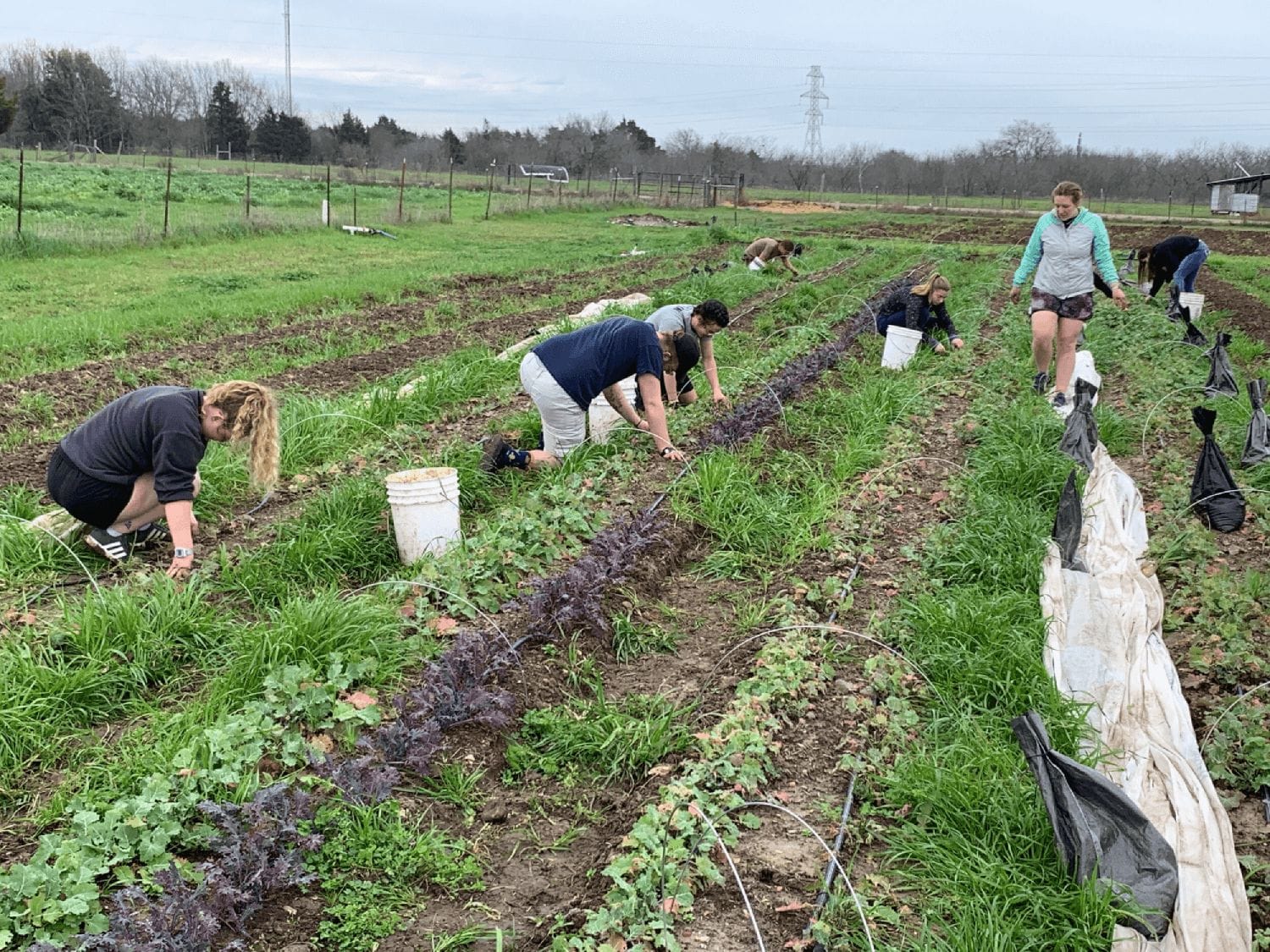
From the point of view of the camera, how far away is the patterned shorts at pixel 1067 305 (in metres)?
7.58

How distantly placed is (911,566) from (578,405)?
228 cm

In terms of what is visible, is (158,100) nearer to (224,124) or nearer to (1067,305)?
(224,124)

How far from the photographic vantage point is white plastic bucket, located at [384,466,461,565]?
485 cm

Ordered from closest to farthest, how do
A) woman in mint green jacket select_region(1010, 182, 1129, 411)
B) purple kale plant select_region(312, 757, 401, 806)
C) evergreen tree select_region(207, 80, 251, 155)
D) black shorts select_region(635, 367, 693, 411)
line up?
1. purple kale plant select_region(312, 757, 401, 806)
2. black shorts select_region(635, 367, 693, 411)
3. woman in mint green jacket select_region(1010, 182, 1129, 411)
4. evergreen tree select_region(207, 80, 251, 155)

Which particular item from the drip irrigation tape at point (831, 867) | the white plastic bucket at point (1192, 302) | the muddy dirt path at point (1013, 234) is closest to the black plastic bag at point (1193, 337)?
the white plastic bucket at point (1192, 302)

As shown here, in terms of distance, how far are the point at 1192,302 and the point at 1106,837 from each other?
11.1m

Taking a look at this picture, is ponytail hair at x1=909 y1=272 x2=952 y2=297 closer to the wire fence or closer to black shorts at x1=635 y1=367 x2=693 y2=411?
black shorts at x1=635 y1=367 x2=693 y2=411

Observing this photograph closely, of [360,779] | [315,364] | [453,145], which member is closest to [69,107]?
[453,145]

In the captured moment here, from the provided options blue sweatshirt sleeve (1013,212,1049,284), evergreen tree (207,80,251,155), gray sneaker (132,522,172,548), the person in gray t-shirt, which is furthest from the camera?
evergreen tree (207,80,251,155)

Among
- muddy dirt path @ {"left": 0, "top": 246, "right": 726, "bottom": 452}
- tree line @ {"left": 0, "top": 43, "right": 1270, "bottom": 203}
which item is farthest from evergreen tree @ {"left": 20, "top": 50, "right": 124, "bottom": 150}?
muddy dirt path @ {"left": 0, "top": 246, "right": 726, "bottom": 452}

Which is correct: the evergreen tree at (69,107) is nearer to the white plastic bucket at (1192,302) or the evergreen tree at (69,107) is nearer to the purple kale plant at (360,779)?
the white plastic bucket at (1192,302)

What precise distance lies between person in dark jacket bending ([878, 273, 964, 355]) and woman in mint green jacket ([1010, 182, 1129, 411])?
1.80m

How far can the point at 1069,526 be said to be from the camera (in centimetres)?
500

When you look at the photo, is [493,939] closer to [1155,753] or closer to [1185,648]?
[1155,753]
